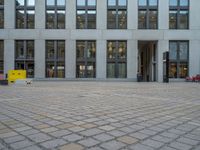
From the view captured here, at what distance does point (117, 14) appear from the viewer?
103 feet

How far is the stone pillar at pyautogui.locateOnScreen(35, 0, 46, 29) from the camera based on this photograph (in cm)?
3070

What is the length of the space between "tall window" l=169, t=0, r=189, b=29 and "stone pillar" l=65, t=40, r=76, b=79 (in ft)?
52.7

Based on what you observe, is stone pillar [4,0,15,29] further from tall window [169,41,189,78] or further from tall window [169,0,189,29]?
tall window [169,41,189,78]

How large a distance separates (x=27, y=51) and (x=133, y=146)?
30.7 meters

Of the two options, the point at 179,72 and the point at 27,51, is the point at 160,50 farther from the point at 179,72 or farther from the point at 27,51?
the point at 27,51

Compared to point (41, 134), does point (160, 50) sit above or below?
above

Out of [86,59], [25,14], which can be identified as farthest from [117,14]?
[25,14]

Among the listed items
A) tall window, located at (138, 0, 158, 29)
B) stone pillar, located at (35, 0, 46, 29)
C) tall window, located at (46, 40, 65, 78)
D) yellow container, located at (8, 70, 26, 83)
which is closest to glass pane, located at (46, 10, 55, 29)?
stone pillar, located at (35, 0, 46, 29)

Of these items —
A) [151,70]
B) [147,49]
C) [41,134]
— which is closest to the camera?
[41,134]

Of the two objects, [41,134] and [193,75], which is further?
[193,75]

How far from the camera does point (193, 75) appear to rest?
30812mm

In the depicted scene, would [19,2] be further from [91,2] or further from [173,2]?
[173,2]

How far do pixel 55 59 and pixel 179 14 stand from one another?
69.7 ft

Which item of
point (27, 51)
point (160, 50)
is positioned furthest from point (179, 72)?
point (27, 51)
